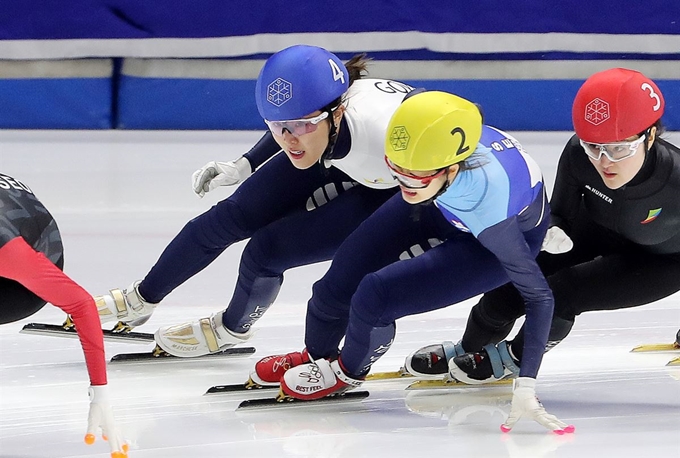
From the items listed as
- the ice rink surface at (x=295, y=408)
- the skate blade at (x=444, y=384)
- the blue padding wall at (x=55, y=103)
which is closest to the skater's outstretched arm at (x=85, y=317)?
the ice rink surface at (x=295, y=408)

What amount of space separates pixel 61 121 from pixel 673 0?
4540 millimetres

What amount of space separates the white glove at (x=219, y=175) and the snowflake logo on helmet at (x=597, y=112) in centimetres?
117

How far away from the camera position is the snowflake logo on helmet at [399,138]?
9.00 ft

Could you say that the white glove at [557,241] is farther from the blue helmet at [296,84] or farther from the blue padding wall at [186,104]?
the blue padding wall at [186,104]

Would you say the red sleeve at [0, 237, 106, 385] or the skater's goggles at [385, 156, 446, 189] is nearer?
the red sleeve at [0, 237, 106, 385]

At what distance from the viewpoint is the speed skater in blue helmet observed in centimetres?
310

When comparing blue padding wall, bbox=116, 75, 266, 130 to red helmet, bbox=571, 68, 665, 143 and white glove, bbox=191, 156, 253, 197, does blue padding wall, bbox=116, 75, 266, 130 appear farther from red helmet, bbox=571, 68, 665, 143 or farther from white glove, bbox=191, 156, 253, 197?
red helmet, bbox=571, 68, 665, 143

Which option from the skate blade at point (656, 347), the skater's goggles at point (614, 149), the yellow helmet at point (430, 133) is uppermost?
the yellow helmet at point (430, 133)

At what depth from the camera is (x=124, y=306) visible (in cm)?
368

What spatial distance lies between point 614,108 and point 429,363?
100 cm

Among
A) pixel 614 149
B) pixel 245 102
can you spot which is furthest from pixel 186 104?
pixel 614 149

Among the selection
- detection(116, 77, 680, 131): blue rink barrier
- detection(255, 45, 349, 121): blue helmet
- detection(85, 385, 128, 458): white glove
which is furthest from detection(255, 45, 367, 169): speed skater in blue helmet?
detection(116, 77, 680, 131): blue rink barrier

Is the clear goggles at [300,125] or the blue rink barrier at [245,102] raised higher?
the blue rink barrier at [245,102]

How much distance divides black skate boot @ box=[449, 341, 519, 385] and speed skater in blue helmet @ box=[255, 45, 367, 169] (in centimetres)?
79
